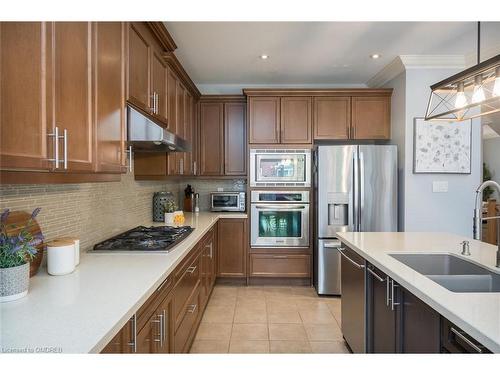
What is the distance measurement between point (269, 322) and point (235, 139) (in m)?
2.27

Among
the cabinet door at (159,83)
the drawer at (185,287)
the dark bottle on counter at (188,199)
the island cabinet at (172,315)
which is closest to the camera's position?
the island cabinet at (172,315)

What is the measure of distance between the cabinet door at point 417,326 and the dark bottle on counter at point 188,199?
3.16 meters

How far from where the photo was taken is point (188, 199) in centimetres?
440

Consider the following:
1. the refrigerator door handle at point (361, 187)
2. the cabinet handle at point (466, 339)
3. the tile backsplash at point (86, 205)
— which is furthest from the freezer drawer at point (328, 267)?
the cabinet handle at point (466, 339)

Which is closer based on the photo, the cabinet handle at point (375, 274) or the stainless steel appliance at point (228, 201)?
the cabinet handle at point (375, 274)

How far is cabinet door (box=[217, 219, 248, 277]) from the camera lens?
4.05 meters

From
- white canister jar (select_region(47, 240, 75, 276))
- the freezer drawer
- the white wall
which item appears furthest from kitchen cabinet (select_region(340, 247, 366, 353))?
white canister jar (select_region(47, 240, 75, 276))

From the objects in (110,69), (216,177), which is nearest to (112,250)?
(110,69)

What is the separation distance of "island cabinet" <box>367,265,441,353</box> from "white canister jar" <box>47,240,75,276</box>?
62.1 inches

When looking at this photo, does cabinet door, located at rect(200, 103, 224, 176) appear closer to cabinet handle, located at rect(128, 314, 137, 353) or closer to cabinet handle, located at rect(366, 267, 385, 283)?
cabinet handle, located at rect(366, 267, 385, 283)

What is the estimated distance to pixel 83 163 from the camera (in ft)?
4.54

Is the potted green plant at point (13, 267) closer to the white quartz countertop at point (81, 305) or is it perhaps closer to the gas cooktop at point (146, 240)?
the white quartz countertop at point (81, 305)

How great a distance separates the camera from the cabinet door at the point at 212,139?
427 cm
